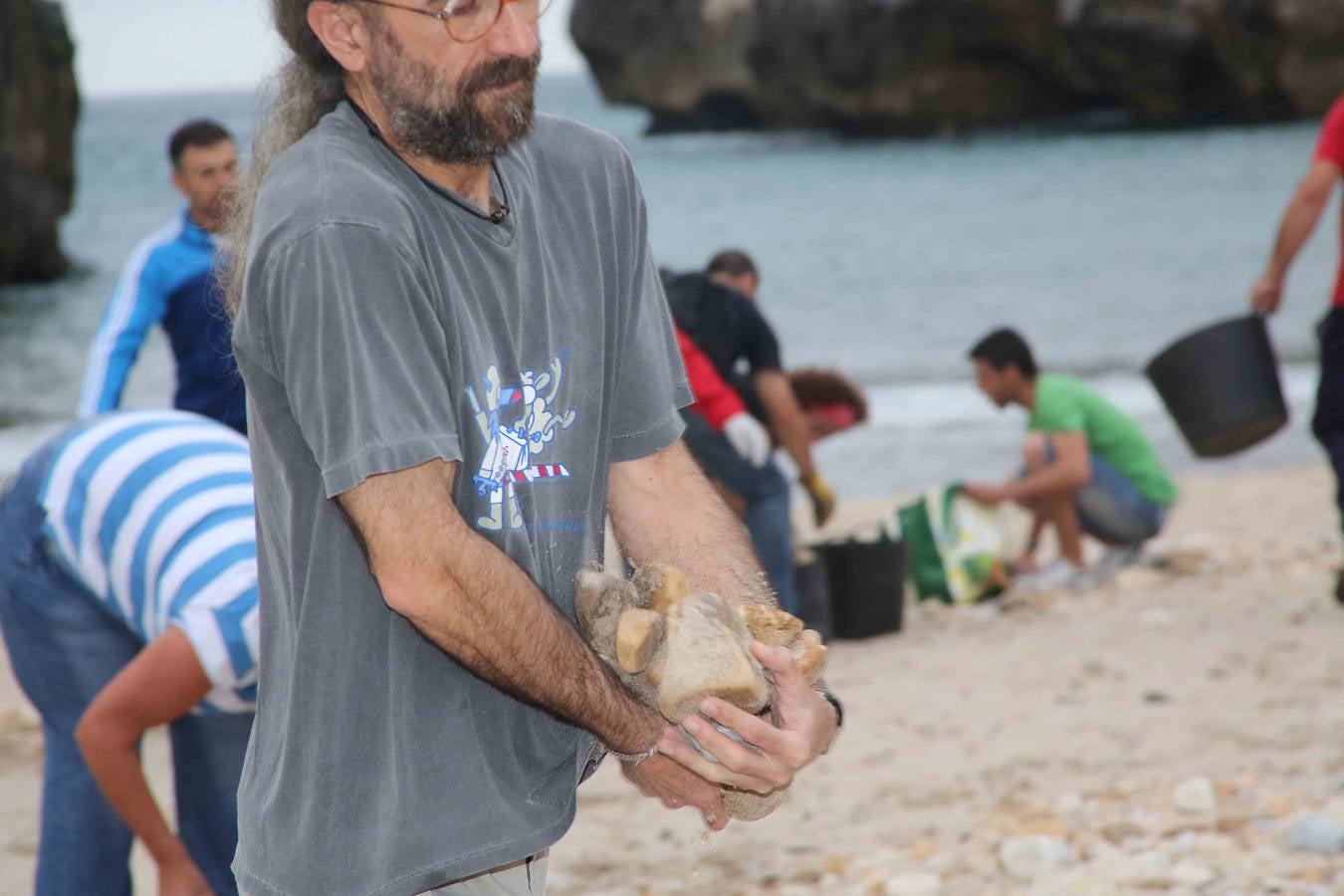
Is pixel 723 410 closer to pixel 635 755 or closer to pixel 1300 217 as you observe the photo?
pixel 1300 217

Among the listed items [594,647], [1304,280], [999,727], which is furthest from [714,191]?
[594,647]

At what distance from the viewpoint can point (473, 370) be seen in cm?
179

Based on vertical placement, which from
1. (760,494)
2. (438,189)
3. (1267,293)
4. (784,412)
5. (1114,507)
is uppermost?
(438,189)

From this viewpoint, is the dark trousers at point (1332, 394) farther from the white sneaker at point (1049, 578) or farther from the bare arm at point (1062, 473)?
the white sneaker at point (1049, 578)

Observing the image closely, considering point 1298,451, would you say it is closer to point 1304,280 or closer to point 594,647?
point 1304,280

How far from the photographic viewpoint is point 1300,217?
5.83m

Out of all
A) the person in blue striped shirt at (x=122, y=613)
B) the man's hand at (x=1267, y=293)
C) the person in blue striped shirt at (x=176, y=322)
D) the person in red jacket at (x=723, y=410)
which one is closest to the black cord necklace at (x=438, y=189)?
the person in blue striped shirt at (x=122, y=613)

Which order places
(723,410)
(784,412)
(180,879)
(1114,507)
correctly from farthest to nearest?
(1114,507) → (784,412) → (723,410) → (180,879)

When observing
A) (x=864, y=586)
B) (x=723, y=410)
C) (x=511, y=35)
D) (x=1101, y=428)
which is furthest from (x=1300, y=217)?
(x=511, y=35)

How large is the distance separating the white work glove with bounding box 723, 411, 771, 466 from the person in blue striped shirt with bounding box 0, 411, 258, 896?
10.1 ft

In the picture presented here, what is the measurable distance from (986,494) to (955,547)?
358mm

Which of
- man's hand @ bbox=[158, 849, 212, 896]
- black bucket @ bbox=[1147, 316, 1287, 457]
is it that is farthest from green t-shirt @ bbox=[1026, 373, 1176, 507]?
man's hand @ bbox=[158, 849, 212, 896]

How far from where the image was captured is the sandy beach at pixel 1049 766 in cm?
392

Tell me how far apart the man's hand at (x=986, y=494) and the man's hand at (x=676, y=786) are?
17.9 ft
